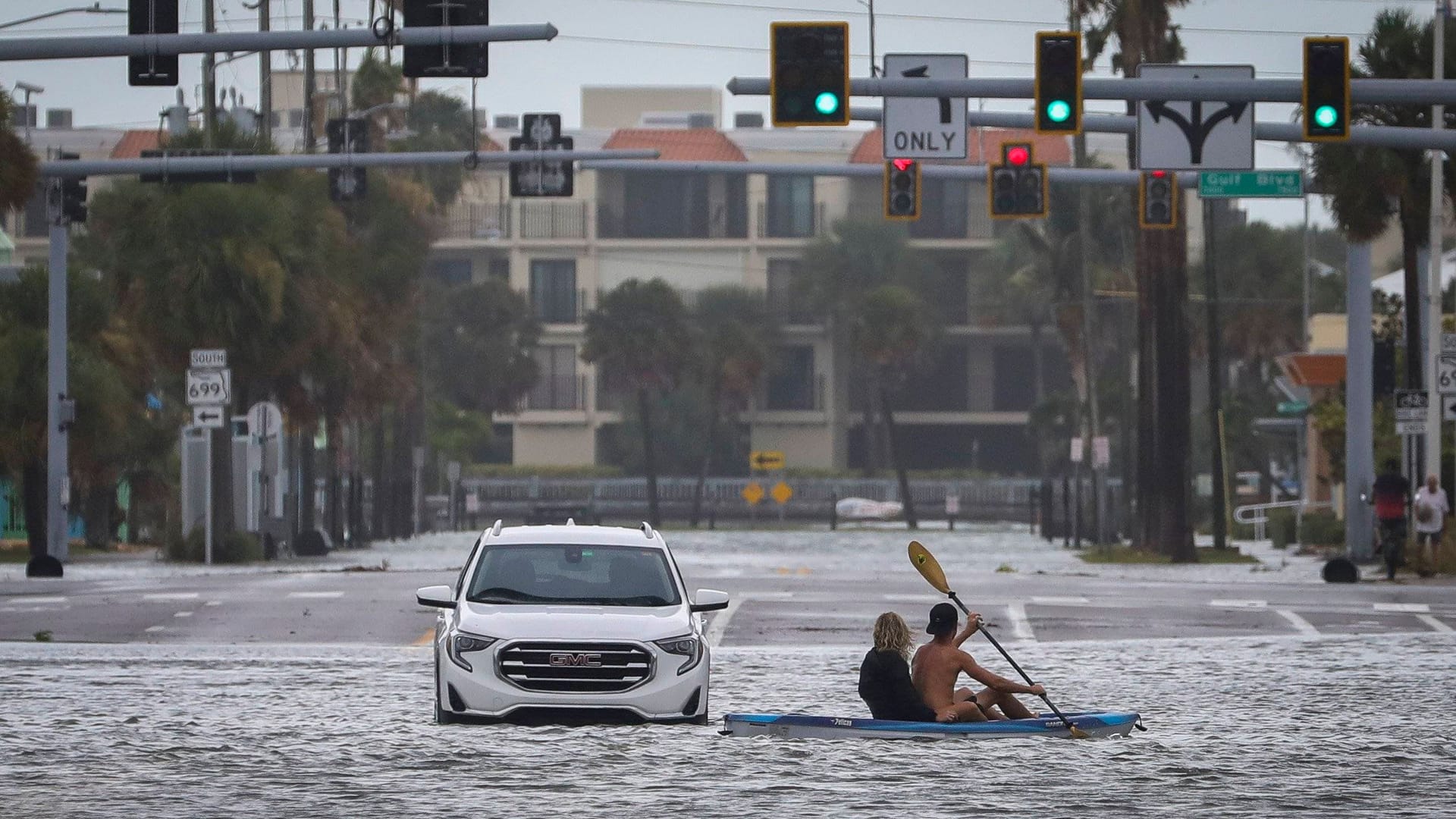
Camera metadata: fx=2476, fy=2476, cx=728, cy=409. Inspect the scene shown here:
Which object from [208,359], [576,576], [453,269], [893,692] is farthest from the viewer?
[453,269]

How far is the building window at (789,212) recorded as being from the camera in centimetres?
10294

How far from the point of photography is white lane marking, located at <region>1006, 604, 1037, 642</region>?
25484 mm

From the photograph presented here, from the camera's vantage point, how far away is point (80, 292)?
162 feet

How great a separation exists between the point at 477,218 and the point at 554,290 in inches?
177

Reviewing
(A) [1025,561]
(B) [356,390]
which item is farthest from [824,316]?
(A) [1025,561]

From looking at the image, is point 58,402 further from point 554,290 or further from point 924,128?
point 554,290

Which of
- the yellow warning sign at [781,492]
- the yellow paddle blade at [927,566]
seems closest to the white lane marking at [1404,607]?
the yellow paddle blade at [927,566]

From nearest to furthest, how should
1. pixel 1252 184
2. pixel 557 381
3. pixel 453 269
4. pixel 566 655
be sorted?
pixel 566 655, pixel 1252 184, pixel 557 381, pixel 453 269

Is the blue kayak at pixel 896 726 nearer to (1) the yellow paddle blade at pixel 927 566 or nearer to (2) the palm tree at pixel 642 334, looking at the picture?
(1) the yellow paddle blade at pixel 927 566

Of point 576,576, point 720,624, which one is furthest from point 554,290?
point 576,576

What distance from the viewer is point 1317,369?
58.0 metres

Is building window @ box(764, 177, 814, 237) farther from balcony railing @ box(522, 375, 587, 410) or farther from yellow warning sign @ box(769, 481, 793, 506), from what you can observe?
yellow warning sign @ box(769, 481, 793, 506)

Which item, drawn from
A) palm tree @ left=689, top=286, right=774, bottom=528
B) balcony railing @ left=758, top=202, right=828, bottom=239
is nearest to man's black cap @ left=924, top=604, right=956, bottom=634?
palm tree @ left=689, top=286, right=774, bottom=528

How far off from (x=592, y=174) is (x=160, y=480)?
4822 cm
